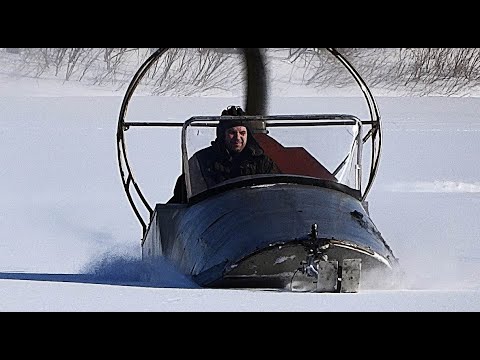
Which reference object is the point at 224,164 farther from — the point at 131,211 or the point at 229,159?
the point at 131,211

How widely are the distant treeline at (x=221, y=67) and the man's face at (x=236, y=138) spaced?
13340 mm

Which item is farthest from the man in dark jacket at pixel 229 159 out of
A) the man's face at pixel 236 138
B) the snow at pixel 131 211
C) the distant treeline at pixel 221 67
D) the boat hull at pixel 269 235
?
the distant treeline at pixel 221 67

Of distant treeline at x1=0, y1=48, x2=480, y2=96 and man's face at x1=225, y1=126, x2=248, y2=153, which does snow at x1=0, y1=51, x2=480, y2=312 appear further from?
man's face at x1=225, y1=126, x2=248, y2=153

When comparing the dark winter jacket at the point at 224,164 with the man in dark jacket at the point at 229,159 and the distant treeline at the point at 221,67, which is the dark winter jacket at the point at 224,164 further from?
the distant treeline at the point at 221,67

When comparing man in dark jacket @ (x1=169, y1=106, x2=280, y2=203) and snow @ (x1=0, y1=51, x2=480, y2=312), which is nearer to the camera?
snow @ (x1=0, y1=51, x2=480, y2=312)

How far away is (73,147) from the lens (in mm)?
14719

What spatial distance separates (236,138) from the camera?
5672 millimetres

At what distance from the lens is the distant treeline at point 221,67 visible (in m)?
19.4

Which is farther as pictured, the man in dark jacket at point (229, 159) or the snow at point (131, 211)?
the man in dark jacket at point (229, 159)

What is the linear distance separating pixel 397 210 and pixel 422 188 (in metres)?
1.91

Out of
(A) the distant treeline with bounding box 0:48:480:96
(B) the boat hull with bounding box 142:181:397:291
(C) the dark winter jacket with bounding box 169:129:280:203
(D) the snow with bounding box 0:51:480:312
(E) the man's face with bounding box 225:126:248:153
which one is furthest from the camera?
(A) the distant treeline with bounding box 0:48:480:96

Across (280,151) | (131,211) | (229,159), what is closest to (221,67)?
(131,211)

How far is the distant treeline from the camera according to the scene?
1936 centimetres

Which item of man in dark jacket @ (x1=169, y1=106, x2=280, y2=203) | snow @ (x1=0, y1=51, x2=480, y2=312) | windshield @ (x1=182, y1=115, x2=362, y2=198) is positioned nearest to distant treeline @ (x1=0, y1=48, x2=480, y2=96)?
snow @ (x1=0, y1=51, x2=480, y2=312)
